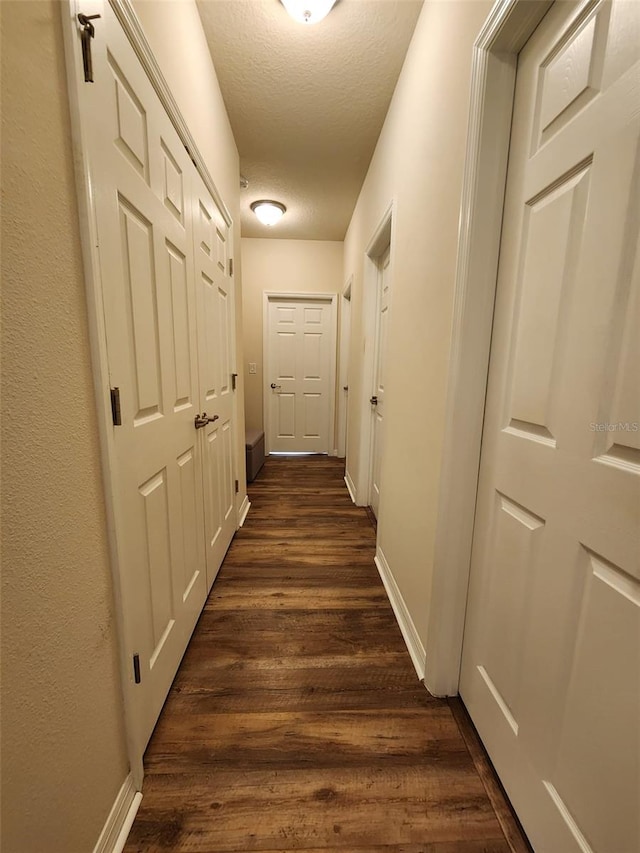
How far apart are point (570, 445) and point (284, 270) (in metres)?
3.91

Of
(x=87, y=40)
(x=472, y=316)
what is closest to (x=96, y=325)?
(x=87, y=40)

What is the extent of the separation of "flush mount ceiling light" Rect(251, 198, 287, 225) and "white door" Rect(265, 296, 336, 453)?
0.98 metres

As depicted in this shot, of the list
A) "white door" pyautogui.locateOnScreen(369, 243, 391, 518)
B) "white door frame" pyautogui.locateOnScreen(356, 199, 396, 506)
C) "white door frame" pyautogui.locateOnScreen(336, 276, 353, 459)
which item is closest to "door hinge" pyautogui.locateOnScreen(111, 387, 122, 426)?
"white door" pyautogui.locateOnScreen(369, 243, 391, 518)

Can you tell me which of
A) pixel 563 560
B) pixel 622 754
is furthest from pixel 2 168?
pixel 622 754

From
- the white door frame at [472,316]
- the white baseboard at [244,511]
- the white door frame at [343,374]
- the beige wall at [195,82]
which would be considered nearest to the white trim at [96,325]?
the beige wall at [195,82]

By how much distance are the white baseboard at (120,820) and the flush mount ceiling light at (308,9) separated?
2.72 m

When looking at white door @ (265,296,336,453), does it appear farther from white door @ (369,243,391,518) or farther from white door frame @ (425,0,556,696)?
white door frame @ (425,0,556,696)

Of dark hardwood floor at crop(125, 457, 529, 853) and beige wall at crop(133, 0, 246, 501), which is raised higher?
beige wall at crop(133, 0, 246, 501)

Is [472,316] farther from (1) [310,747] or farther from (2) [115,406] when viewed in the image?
(1) [310,747]

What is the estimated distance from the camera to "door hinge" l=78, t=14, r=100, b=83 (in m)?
0.62

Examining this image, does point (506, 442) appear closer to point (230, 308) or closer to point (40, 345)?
point (40, 345)

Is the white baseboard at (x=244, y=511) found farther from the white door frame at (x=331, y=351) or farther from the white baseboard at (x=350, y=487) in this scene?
the white door frame at (x=331, y=351)

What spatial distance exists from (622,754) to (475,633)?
0.48 metres

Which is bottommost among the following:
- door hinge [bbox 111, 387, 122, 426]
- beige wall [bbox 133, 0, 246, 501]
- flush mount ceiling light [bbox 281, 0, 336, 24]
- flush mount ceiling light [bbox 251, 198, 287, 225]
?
door hinge [bbox 111, 387, 122, 426]
